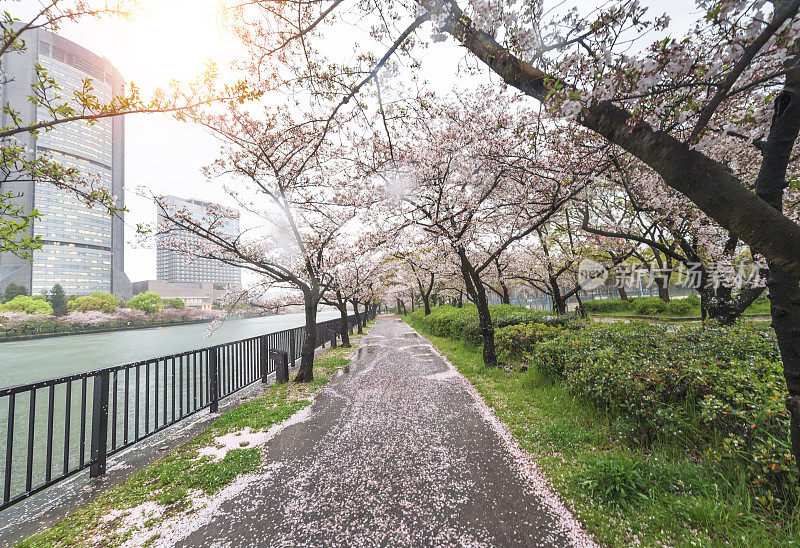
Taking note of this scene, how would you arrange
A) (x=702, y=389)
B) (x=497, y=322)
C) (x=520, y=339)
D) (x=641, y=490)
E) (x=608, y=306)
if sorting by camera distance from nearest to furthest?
(x=641, y=490) → (x=702, y=389) → (x=520, y=339) → (x=497, y=322) → (x=608, y=306)

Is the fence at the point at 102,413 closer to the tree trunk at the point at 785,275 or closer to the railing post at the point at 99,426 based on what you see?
the railing post at the point at 99,426

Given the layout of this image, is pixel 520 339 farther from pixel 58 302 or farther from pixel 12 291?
pixel 12 291

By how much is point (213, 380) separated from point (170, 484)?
2636mm

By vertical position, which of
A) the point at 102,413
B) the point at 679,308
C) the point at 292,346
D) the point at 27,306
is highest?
the point at 27,306

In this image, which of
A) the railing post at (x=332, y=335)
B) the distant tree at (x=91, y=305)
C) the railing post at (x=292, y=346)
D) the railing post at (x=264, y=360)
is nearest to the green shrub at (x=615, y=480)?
the railing post at (x=264, y=360)

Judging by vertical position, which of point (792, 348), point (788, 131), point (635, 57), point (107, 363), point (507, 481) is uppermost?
point (635, 57)

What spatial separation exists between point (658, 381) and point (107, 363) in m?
20.7

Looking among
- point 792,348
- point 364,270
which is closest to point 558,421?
point 792,348

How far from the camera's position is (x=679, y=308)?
21.2 meters

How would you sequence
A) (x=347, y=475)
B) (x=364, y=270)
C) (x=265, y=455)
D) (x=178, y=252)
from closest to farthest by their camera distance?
(x=347, y=475), (x=265, y=455), (x=178, y=252), (x=364, y=270)

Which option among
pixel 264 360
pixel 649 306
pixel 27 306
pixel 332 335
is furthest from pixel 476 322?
pixel 27 306

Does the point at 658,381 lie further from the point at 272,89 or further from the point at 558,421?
the point at 272,89

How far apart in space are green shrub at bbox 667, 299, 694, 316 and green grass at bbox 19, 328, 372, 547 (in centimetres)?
2800

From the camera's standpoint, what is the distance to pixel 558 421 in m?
4.03
